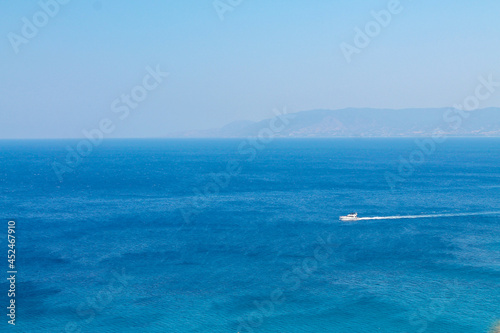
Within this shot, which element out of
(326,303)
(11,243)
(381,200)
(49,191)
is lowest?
(326,303)

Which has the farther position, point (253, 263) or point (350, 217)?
point (350, 217)

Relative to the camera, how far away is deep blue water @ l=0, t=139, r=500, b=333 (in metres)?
54.9

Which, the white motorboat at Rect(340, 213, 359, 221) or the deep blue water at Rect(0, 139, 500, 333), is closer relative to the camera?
the deep blue water at Rect(0, 139, 500, 333)

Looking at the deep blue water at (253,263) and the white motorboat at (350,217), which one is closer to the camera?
the deep blue water at (253,263)

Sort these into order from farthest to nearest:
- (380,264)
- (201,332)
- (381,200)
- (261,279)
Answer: (381,200) → (380,264) → (261,279) → (201,332)

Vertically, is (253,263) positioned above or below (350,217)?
below

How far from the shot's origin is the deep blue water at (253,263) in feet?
180

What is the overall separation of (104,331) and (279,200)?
83892mm

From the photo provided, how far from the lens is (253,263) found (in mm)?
74375

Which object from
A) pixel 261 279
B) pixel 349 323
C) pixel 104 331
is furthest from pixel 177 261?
pixel 349 323

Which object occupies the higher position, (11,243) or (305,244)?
(11,243)

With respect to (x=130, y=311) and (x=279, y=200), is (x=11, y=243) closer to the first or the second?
(x=130, y=311)

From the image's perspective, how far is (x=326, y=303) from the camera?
5869cm

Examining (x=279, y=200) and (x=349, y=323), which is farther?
(x=279, y=200)
